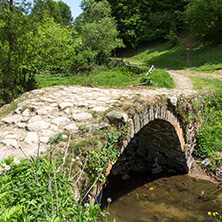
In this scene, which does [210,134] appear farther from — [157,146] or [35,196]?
[35,196]

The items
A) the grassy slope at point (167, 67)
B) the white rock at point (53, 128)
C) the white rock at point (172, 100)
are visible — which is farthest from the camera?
the grassy slope at point (167, 67)

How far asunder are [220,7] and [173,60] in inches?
220

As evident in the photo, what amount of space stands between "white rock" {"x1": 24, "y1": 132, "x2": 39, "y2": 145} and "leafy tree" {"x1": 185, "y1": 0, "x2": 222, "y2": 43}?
63.0 ft

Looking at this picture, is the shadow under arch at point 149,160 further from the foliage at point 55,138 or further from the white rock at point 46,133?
the foliage at point 55,138

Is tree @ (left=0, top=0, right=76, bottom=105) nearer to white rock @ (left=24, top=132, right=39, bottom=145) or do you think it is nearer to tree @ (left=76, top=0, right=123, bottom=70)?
white rock @ (left=24, top=132, right=39, bottom=145)

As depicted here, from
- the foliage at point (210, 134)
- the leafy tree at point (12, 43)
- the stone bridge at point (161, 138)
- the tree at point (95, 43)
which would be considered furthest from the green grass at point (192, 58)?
the leafy tree at point (12, 43)

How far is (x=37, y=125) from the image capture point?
141 inches

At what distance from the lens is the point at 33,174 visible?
2148mm

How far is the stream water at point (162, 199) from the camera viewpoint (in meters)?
5.03

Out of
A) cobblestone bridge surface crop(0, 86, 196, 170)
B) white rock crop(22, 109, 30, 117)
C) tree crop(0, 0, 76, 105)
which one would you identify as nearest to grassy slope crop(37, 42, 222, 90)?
tree crop(0, 0, 76, 105)

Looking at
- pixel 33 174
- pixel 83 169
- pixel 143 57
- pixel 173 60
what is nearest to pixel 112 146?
pixel 83 169

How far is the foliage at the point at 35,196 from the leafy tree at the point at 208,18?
781 inches

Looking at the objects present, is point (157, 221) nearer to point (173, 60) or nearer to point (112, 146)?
point (112, 146)

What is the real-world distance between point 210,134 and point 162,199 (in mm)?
3461
